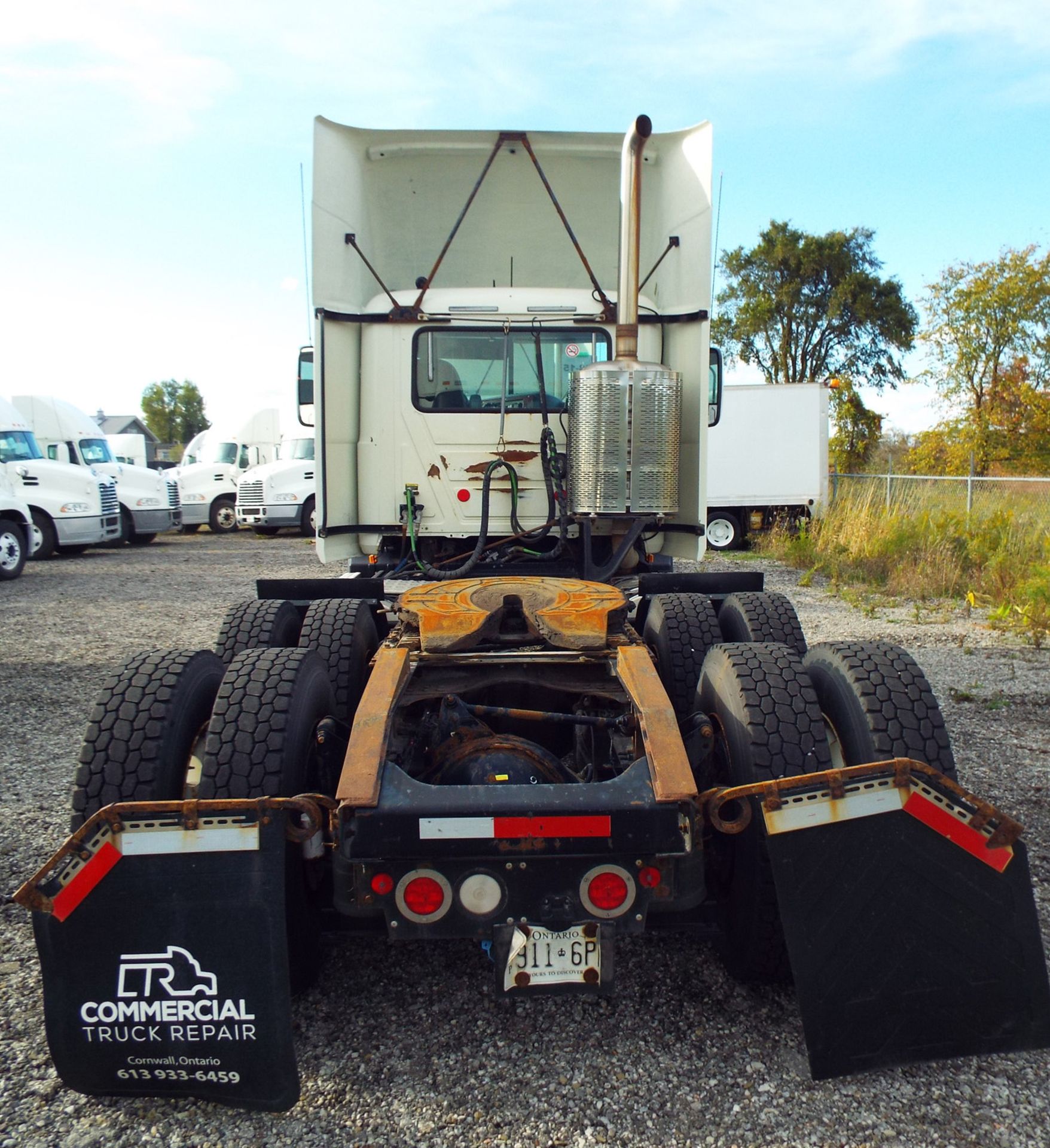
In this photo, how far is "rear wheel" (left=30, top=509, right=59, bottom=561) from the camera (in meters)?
16.0

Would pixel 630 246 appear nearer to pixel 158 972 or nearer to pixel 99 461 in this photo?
pixel 158 972

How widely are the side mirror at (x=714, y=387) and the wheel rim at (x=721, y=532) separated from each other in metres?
10.8

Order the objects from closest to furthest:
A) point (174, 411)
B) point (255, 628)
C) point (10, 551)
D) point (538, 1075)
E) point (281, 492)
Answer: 1. point (538, 1075)
2. point (255, 628)
3. point (10, 551)
4. point (281, 492)
5. point (174, 411)

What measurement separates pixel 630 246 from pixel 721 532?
473 inches

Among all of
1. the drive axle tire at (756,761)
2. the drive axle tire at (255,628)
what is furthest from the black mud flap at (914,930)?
the drive axle tire at (255,628)

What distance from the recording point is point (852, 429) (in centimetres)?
3170

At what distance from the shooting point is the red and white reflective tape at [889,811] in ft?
7.57

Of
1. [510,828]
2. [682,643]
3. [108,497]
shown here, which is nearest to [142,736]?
[510,828]

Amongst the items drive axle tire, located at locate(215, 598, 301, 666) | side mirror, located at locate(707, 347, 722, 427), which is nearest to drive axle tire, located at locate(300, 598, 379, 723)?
drive axle tire, located at locate(215, 598, 301, 666)

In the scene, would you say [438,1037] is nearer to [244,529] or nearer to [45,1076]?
[45,1076]

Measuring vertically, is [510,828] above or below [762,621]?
below

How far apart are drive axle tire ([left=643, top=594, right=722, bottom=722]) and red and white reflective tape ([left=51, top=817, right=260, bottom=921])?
6.67 ft

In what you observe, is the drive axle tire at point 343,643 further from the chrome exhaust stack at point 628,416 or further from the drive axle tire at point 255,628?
the chrome exhaust stack at point 628,416

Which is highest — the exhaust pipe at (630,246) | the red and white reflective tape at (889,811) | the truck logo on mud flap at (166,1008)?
the exhaust pipe at (630,246)
